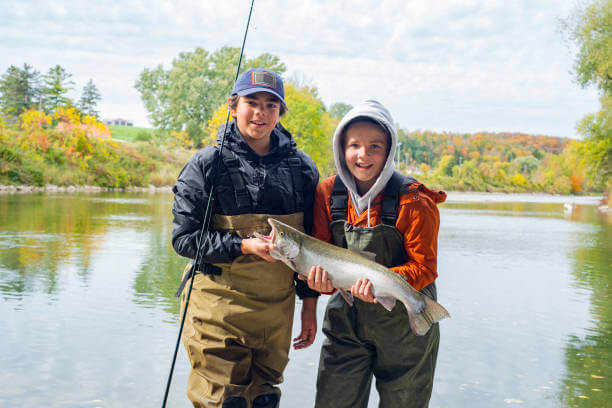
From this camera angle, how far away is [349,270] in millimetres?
2527

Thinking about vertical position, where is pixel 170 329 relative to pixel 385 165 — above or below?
below

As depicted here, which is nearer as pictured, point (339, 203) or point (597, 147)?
point (339, 203)

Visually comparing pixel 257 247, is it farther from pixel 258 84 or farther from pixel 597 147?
pixel 597 147

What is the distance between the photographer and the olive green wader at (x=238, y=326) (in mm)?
2830

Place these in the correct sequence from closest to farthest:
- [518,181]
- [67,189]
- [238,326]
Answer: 1. [238,326]
2. [67,189]
3. [518,181]

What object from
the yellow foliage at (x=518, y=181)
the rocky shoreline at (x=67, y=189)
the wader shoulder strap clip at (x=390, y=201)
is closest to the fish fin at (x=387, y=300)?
the wader shoulder strap clip at (x=390, y=201)

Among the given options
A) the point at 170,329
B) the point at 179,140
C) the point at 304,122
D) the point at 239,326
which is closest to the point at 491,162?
the point at 179,140

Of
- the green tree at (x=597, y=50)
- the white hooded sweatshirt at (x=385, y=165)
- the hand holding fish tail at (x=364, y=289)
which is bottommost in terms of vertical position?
the hand holding fish tail at (x=364, y=289)

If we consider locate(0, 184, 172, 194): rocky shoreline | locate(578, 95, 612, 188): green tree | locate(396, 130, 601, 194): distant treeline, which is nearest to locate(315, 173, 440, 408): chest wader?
locate(0, 184, 172, 194): rocky shoreline

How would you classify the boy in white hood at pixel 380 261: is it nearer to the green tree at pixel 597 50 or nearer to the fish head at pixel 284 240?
the fish head at pixel 284 240

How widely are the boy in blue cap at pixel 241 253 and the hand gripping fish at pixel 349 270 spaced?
267mm

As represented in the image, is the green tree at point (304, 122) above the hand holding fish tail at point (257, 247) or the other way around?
above

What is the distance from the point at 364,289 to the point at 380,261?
32 cm

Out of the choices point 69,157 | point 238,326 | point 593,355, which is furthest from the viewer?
point 69,157
